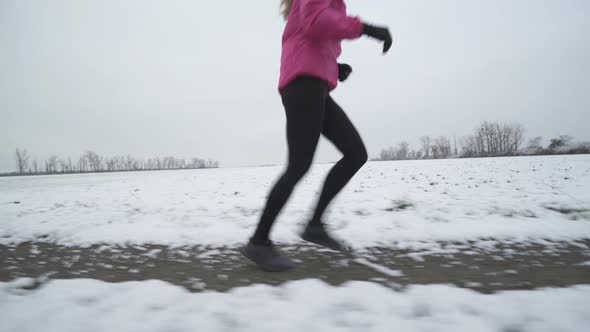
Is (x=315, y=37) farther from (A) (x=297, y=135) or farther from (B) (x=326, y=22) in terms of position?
(A) (x=297, y=135)

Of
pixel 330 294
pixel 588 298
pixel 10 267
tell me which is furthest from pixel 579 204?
pixel 10 267

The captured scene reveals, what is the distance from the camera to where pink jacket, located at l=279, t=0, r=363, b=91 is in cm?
130

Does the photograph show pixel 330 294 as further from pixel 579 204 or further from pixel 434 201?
pixel 579 204

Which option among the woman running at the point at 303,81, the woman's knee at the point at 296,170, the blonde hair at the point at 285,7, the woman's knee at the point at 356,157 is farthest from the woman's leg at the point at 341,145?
the blonde hair at the point at 285,7

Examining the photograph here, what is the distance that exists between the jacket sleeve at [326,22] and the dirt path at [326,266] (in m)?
1.17

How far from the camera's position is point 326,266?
4.73 ft

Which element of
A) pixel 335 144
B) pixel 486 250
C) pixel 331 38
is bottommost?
pixel 486 250

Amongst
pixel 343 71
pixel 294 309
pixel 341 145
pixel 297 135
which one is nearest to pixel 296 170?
pixel 297 135

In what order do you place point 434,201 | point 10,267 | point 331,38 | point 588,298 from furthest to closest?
point 434,201, point 10,267, point 331,38, point 588,298

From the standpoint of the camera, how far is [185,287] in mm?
1207

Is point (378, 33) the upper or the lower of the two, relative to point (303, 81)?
upper

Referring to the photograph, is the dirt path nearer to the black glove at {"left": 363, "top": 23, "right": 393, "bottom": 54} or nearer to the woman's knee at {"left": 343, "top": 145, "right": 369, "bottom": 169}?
the woman's knee at {"left": 343, "top": 145, "right": 369, "bottom": 169}

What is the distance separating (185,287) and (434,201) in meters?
2.86

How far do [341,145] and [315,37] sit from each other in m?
0.62
